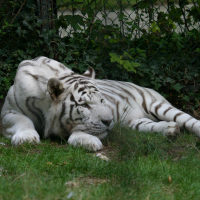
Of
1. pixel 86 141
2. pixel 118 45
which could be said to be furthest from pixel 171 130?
pixel 118 45

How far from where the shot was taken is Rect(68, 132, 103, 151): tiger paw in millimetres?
3035

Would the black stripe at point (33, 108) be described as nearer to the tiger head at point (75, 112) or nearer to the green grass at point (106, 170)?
the tiger head at point (75, 112)

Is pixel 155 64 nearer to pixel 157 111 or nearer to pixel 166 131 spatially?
pixel 157 111

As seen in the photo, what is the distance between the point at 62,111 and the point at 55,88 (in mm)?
232

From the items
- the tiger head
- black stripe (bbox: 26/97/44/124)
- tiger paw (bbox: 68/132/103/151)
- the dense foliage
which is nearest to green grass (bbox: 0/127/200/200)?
tiger paw (bbox: 68/132/103/151)

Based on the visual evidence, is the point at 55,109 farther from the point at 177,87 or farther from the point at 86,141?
the point at 177,87

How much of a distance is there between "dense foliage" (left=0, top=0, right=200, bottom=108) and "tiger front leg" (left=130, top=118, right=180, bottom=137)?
1.11 m

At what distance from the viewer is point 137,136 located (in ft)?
11.4

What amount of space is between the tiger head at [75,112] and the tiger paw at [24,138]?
0.20 meters

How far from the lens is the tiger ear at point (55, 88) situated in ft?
10.4

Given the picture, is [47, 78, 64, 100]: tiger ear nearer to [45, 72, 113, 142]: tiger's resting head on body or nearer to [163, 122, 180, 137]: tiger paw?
[45, 72, 113, 142]: tiger's resting head on body

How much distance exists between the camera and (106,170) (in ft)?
8.02

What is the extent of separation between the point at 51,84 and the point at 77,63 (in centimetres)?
185

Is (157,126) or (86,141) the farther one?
(157,126)
